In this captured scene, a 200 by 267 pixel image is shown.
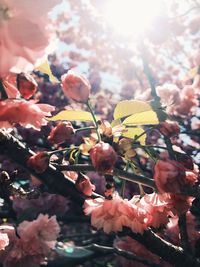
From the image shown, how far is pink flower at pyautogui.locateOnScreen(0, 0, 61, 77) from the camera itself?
88 cm

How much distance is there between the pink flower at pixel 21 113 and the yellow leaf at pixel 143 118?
0.40 m

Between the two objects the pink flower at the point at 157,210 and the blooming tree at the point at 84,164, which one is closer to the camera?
the blooming tree at the point at 84,164

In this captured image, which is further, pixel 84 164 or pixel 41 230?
pixel 41 230

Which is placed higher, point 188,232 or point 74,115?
point 74,115

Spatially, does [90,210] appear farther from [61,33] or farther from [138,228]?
[61,33]

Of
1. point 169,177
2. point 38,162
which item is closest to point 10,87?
point 38,162

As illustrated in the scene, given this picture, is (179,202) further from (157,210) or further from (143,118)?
(143,118)

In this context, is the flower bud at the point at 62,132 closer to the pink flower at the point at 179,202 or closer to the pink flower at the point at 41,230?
the pink flower at the point at 179,202

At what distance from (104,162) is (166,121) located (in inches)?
13.4

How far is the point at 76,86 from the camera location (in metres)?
1.36

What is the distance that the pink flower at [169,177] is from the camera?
1.14 metres

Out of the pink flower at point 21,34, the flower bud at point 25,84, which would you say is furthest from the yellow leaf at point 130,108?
the pink flower at point 21,34

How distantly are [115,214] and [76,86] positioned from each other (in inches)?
17.2

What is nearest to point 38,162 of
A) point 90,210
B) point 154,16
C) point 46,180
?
point 46,180
